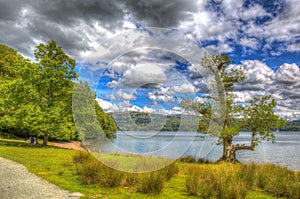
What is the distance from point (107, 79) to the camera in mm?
9500

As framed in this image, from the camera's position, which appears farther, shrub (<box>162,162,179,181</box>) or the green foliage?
the green foliage

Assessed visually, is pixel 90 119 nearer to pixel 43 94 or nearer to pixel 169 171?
pixel 169 171

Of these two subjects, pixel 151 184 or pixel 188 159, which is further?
pixel 188 159

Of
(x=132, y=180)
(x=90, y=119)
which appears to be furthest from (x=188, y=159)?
(x=132, y=180)

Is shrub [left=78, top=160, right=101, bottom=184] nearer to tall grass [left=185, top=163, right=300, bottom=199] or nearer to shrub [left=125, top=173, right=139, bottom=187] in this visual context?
shrub [left=125, top=173, right=139, bottom=187]

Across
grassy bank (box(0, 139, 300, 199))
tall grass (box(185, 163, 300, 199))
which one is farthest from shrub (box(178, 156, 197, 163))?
tall grass (box(185, 163, 300, 199))

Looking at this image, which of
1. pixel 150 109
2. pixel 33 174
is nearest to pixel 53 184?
pixel 33 174

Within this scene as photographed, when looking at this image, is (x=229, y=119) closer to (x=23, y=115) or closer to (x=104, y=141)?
(x=104, y=141)

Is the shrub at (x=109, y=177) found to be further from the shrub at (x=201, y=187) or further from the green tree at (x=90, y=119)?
the shrub at (x=201, y=187)

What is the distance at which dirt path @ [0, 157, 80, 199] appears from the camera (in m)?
6.99

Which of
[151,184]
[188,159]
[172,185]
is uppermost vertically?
[151,184]

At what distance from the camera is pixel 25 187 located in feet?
25.6

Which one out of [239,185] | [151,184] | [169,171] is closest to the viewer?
[239,185]

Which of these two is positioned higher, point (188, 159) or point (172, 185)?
point (172, 185)
